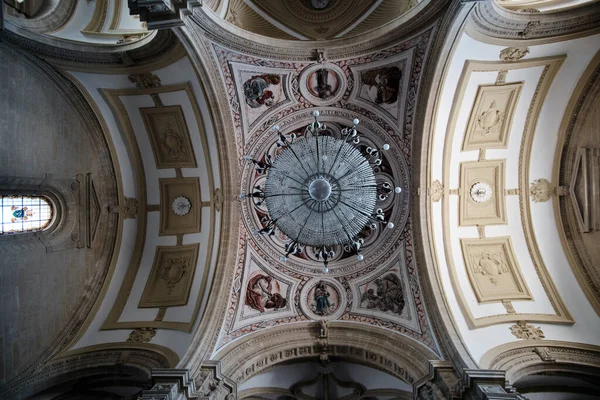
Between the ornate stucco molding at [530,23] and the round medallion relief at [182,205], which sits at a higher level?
the ornate stucco molding at [530,23]

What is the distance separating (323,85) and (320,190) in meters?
4.99

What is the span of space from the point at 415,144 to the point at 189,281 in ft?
25.1

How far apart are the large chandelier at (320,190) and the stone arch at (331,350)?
3683 millimetres

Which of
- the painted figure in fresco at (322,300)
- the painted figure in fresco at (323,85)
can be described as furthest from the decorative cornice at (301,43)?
the painted figure in fresco at (322,300)

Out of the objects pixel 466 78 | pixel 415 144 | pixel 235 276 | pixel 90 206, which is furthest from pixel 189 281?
pixel 466 78

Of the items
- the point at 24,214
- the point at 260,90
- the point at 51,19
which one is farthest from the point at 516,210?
the point at 51,19

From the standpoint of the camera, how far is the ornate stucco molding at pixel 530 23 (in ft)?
27.0

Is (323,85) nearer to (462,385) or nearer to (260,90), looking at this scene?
(260,90)

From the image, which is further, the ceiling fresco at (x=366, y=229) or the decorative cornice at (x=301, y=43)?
the ceiling fresco at (x=366, y=229)

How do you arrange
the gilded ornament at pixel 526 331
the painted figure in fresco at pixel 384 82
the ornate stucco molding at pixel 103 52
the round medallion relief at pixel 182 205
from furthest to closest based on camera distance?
the round medallion relief at pixel 182 205, the painted figure in fresco at pixel 384 82, the gilded ornament at pixel 526 331, the ornate stucco molding at pixel 103 52

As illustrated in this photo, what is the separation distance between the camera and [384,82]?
35.6 feet

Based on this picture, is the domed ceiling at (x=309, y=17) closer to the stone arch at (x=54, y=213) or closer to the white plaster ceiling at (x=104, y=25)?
the white plaster ceiling at (x=104, y=25)

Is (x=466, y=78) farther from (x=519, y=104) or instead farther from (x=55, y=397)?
(x=55, y=397)

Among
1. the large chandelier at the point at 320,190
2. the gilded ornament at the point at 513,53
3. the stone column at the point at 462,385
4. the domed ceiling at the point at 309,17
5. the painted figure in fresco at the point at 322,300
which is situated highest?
the domed ceiling at the point at 309,17
